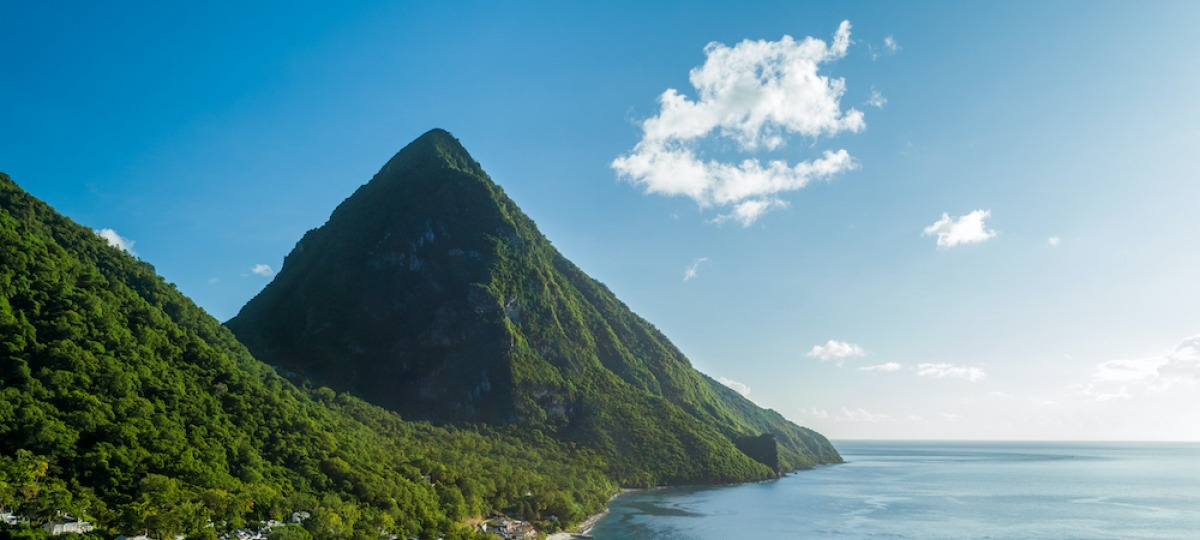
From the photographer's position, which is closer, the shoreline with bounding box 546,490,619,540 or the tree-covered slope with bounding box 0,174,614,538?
the tree-covered slope with bounding box 0,174,614,538

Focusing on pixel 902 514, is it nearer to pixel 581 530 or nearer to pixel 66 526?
pixel 581 530

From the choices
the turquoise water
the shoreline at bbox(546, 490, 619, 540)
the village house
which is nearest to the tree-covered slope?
the village house

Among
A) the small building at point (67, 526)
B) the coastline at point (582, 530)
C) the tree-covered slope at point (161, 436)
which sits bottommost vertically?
the coastline at point (582, 530)

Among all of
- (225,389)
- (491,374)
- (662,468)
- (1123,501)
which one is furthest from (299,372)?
(1123,501)

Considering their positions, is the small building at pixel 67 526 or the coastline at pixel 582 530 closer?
the small building at pixel 67 526

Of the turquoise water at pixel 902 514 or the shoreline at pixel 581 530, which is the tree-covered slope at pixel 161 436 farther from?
the turquoise water at pixel 902 514

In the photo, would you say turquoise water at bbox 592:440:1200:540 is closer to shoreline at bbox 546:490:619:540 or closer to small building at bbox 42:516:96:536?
shoreline at bbox 546:490:619:540

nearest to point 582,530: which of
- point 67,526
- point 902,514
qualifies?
point 902,514

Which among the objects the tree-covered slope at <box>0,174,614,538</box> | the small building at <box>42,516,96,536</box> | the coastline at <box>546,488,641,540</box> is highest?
the tree-covered slope at <box>0,174,614,538</box>

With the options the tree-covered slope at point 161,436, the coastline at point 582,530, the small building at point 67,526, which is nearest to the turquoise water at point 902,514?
the coastline at point 582,530

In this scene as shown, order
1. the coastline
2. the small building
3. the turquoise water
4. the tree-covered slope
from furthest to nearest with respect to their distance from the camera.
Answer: the turquoise water < the coastline < the tree-covered slope < the small building

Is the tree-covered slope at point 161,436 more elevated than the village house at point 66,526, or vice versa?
the tree-covered slope at point 161,436
